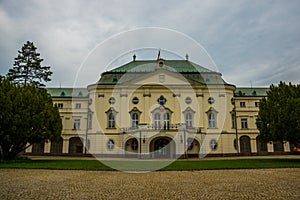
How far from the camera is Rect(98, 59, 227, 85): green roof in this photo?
37.8 meters

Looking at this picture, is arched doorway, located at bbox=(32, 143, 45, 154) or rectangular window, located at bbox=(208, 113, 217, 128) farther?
arched doorway, located at bbox=(32, 143, 45, 154)

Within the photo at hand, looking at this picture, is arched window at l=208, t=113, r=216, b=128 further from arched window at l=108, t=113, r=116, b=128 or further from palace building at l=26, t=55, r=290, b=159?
arched window at l=108, t=113, r=116, b=128

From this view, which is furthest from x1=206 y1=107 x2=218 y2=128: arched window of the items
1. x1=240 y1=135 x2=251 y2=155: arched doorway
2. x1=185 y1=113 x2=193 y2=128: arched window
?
x1=240 y1=135 x2=251 y2=155: arched doorway

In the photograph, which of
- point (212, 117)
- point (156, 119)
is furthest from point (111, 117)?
point (212, 117)

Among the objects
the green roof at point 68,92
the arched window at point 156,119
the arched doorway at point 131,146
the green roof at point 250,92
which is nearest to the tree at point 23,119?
the arched doorway at point 131,146

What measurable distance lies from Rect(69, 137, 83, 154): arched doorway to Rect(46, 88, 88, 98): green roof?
7.00m

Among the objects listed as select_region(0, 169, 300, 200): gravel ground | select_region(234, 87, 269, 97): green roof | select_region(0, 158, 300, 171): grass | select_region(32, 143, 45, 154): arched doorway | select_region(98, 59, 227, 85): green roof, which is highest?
select_region(98, 59, 227, 85): green roof

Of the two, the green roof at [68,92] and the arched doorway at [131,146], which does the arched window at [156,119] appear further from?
the green roof at [68,92]

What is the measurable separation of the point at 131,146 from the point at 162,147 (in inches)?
163

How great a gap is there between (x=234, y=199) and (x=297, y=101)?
15.8m

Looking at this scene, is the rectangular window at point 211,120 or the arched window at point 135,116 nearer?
the arched window at point 135,116

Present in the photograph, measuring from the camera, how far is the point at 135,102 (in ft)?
120

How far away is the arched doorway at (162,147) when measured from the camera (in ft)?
108

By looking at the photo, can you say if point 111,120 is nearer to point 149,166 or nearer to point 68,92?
point 68,92
